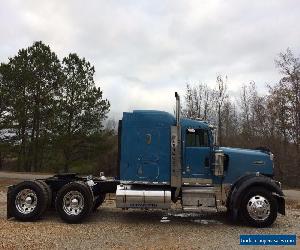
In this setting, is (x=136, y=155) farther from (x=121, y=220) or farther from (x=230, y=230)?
(x=230, y=230)

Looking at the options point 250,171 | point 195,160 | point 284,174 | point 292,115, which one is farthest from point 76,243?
point 292,115

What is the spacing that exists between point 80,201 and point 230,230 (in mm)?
4085

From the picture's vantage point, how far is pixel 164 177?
13.1 metres

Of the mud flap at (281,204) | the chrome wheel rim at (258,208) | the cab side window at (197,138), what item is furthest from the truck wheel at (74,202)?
the mud flap at (281,204)

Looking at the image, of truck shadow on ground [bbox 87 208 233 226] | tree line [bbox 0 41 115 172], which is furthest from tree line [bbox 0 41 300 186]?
truck shadow on ground [bbox 87 208 233 226]

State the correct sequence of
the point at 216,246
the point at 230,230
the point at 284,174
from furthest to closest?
the point at 284,174
the point at 230,230
the point at 216,246

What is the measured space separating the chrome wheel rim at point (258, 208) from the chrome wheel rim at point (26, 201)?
5.88 meters

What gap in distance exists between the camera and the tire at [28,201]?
1289 cm

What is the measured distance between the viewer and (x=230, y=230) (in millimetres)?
12078

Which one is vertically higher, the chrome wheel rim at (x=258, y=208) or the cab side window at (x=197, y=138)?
the cab side window at (x=197, y=138)

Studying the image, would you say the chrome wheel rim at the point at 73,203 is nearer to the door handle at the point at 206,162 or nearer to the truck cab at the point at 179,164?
the truck cab at the point at 179,164

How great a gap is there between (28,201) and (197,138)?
198 inches

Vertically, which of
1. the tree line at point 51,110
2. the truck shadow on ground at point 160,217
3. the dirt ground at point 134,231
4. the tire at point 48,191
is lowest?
the dirt ground at point 134,231

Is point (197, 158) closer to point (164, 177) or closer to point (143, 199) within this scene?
point (164, 177)
